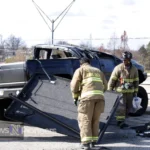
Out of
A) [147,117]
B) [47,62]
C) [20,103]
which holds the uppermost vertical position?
[47,62]

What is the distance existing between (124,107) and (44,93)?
190 centimetres

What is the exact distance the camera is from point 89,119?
692 centimetres

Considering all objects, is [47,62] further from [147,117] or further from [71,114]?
[147,117]

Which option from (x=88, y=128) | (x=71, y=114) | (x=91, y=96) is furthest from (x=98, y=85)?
(x=71, y=114)

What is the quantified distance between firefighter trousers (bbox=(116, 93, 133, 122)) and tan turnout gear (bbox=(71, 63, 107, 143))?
1938 millimetres

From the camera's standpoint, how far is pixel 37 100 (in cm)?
824

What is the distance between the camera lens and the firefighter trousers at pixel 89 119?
6.91 metres

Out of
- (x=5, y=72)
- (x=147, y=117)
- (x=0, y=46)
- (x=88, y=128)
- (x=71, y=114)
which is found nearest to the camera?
(x=88, y=128)

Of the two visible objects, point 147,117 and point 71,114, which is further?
point 147,117

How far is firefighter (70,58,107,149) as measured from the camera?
273 inches

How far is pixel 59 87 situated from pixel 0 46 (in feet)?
65.1

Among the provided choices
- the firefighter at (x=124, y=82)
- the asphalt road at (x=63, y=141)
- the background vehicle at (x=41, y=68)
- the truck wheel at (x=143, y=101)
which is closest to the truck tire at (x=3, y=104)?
the background vehicle at (x=41, y=68)

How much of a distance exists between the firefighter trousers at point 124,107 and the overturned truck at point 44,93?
84cm

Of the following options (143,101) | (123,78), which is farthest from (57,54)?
(143,101)
